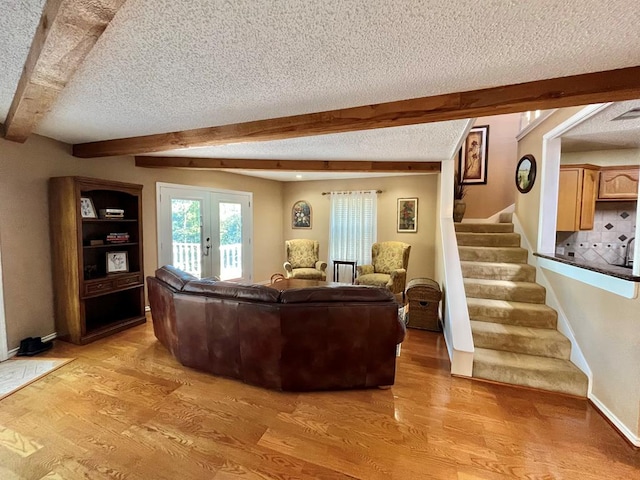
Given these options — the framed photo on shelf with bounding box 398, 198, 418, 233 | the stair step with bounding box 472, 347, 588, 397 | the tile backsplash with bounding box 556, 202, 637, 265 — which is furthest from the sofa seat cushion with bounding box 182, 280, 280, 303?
the tile backsplash with bounding box 556, 202, 637, 265

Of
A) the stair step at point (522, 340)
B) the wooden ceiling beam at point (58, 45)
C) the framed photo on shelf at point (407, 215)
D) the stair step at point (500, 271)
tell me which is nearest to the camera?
the wooden ceiling beam at point (58, 45)

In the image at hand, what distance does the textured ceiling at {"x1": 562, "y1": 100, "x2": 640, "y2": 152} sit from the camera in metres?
2.44

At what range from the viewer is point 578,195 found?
3398mm

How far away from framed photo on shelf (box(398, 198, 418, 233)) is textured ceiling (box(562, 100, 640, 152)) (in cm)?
228

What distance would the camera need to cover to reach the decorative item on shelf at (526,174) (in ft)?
A: 11.7

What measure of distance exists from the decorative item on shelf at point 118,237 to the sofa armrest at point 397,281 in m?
3.65

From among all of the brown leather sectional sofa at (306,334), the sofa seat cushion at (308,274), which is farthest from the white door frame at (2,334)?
the sofa seat cushion at (308,274)

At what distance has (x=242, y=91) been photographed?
1.88 meters

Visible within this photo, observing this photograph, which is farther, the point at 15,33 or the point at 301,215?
the point at 301,215

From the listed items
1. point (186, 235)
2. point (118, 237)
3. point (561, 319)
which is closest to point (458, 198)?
point (561, 319)

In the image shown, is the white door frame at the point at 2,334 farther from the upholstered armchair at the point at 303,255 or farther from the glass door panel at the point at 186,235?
the upholstered armchair at the point at 303,255

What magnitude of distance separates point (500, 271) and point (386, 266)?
1887 millimetres

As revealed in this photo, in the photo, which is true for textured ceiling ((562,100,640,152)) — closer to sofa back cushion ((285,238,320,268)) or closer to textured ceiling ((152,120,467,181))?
textured ceiling ((152,120,467,181))

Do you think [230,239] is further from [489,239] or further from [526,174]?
[526,174]
